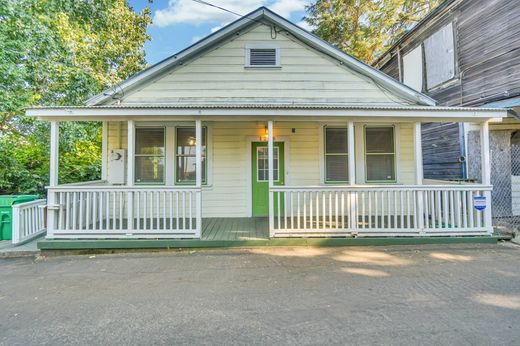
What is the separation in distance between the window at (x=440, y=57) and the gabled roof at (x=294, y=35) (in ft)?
8.92

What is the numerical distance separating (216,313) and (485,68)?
9327mm

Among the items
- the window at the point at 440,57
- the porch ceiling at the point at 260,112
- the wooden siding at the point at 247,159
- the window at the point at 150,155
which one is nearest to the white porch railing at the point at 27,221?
the porch ceiling at the point at 260,112

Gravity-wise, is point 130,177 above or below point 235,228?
above

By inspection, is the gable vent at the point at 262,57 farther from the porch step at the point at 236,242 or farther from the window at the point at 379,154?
the porch step at the point at 236,242

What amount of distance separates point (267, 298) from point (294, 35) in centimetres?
678

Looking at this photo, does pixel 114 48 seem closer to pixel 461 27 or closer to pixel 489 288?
pixel 461 27

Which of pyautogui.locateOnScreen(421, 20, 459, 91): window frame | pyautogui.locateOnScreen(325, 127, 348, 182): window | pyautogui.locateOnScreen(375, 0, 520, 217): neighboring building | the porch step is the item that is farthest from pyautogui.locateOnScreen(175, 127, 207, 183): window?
pyautogui.locateOnScreen(421, 20, 459, 91): window frame

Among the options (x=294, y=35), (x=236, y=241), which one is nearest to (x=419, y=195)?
(x=236, y=241)

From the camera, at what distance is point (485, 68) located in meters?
7.59

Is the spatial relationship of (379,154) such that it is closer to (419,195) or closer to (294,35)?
(419,195)

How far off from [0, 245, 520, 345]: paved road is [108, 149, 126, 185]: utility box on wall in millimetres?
2385

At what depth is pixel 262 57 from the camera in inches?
295

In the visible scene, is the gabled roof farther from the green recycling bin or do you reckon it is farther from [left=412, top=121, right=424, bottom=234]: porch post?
the green recycling bin

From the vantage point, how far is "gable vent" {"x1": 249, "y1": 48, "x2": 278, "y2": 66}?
748cm
